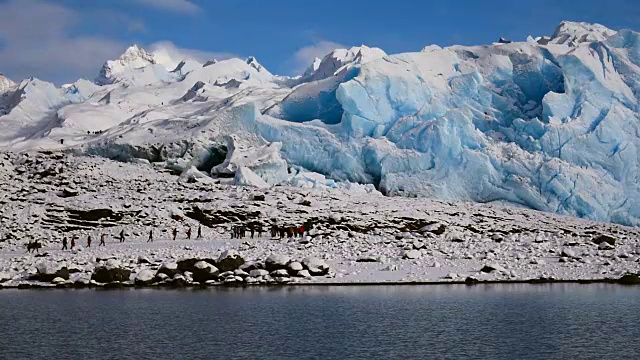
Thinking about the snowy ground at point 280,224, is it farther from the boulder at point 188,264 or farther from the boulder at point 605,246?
the boulder at point 188,264

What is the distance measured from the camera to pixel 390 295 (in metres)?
30.0

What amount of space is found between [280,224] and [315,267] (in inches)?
605

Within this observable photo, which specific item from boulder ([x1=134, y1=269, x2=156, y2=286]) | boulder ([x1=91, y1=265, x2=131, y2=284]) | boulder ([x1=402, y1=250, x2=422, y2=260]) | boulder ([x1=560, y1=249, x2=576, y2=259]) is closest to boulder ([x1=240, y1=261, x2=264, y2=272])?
boulder ([x1=134, y1=269, x2=156, y2=286])

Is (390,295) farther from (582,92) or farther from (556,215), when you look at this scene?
(582,92)

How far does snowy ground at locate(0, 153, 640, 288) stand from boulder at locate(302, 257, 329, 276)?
27 cm

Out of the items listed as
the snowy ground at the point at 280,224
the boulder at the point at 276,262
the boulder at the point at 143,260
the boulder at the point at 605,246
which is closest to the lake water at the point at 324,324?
the boulder at the point at 276,262

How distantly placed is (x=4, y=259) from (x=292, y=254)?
586 inches

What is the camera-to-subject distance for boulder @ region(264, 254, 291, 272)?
115 ft

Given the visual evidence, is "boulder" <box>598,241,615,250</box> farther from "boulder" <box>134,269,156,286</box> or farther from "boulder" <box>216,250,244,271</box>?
"boulder" <box>134,269,156,286</box>

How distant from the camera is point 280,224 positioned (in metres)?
49.9

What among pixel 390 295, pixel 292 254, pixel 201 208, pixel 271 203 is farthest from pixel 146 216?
pixel 390 295

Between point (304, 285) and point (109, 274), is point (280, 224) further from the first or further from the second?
point (109, 274)

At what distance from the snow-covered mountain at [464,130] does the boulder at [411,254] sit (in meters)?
26.6

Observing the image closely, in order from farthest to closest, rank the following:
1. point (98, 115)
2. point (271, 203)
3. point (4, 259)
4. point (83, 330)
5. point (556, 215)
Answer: point (98, 115) → point (556, 215) → point (271, 203) → point (4, 259) → point (83, 330)
